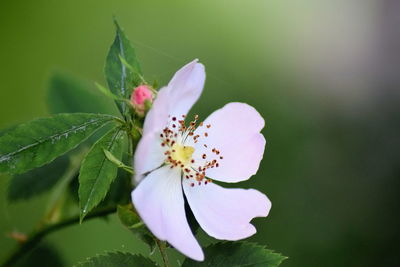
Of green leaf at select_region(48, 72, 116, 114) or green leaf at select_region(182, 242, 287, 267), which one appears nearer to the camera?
green leaf at select_region(182, 242, 287, 267)

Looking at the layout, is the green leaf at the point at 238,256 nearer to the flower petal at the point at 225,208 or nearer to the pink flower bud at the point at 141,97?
the flower petal at the point at 225,208

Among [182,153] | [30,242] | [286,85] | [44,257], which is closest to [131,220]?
[182,153]

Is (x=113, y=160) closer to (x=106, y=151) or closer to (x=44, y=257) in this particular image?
(x=106, y=151)

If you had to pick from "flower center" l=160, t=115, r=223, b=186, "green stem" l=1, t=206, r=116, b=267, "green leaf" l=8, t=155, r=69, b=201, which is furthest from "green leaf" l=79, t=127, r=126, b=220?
"green leaf" l=8, t=155, r=69, b=201

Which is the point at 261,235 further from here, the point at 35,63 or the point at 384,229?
the point at 35,63

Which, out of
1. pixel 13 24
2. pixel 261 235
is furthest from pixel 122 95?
pixel 13 24

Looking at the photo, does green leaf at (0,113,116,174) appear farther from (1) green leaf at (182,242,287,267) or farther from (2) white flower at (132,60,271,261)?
(1) green leaf at (182,242,287,267)
